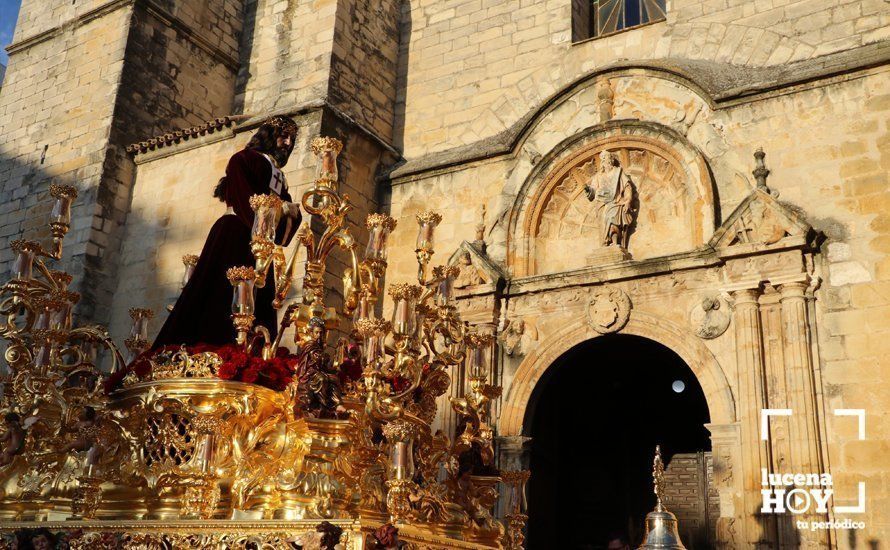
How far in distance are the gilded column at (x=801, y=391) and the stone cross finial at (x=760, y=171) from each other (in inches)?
Answer: 43.4

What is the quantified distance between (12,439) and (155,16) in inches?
370

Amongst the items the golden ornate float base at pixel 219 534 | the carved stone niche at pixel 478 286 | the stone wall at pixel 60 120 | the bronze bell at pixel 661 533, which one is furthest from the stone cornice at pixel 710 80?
the golden ornate float base at pixel 219 534

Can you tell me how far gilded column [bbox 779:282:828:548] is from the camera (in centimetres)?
778

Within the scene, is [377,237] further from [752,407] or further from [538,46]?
[538,46]

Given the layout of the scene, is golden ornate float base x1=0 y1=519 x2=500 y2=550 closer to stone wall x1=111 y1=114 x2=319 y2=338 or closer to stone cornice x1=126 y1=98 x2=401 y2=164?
stone wall x1=111 y1=114 x2=319 y2=338

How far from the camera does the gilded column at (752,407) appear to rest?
7875 mm

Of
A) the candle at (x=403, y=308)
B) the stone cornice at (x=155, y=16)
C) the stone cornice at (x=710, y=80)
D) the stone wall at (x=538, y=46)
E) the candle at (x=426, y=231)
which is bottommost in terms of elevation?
the candle at (x=403, y=308)

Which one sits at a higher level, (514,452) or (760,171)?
(760,171)

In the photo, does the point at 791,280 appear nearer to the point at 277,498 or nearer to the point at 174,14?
the point at 277,498

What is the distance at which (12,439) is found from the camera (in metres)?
5.21

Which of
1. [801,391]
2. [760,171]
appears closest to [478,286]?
[760,171]

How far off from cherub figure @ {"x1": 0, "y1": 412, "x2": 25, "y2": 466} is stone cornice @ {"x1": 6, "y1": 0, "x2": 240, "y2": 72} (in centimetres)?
906

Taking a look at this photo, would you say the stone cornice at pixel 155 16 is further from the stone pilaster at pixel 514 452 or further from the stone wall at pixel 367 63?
the stone pilaster at pixel 514 452

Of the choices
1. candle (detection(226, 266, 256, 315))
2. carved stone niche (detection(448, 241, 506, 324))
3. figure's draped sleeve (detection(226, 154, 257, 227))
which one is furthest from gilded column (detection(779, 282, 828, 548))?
candle (detection(226, 266, 256, 315))
